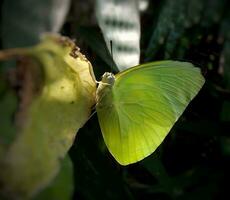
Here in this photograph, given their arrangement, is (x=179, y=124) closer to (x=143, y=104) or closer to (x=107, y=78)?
(x=143, y=104)

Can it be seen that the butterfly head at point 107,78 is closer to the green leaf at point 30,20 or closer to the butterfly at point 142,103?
the butterfly at point 142,103

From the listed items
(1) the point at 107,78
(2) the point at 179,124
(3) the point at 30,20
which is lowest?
(2) the point at 179,124

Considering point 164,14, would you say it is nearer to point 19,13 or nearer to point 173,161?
point 173,161

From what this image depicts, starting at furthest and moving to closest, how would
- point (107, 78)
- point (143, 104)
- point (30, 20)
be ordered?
point (143, 104) < point (107, 78) < point (30, 20)

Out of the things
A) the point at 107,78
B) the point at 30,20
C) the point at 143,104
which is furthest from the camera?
the point at 143,104

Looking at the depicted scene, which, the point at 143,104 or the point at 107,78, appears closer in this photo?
the point at 107,78

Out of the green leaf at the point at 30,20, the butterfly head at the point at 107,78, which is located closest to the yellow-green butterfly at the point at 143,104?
the butterfly head at the point at 107,78

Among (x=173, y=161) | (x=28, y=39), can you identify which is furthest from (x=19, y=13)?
(x=173, y=161)

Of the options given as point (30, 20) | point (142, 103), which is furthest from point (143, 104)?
point (30, 20)
